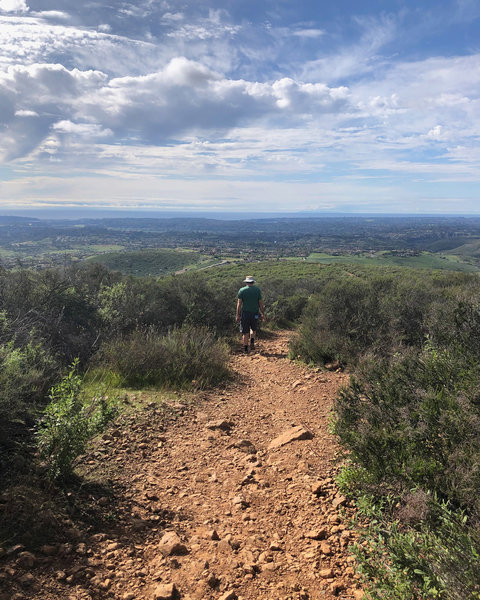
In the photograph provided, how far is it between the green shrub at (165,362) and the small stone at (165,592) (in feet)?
11.8

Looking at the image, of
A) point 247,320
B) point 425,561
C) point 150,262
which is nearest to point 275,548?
point 425,561

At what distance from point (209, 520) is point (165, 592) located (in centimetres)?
79

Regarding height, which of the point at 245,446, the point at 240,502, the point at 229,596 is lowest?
the point at 245,446

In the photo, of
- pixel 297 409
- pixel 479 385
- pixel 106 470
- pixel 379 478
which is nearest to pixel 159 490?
pixel 106 470

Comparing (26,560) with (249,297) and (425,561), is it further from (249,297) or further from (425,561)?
(249,297)

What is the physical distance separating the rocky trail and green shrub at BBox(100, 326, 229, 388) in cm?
89

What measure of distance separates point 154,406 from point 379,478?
307 cm

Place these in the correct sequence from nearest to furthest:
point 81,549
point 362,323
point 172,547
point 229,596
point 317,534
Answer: point 229,596
point 81,549
point 172,547
point 317,534
point 362,323

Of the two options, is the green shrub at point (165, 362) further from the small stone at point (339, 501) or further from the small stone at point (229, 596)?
the small stone at point (229, 596)

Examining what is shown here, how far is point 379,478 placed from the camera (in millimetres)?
2754

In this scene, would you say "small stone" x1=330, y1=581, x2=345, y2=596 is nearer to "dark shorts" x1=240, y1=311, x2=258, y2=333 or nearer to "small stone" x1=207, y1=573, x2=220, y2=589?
"small stone" x1=207, y1=573, x2=220, y2=589

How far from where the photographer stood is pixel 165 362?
236 inches

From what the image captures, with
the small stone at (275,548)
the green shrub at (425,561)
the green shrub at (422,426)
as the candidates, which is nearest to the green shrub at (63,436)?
the small stone at (275,548)

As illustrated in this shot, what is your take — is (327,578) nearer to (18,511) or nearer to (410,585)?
(410,585)
